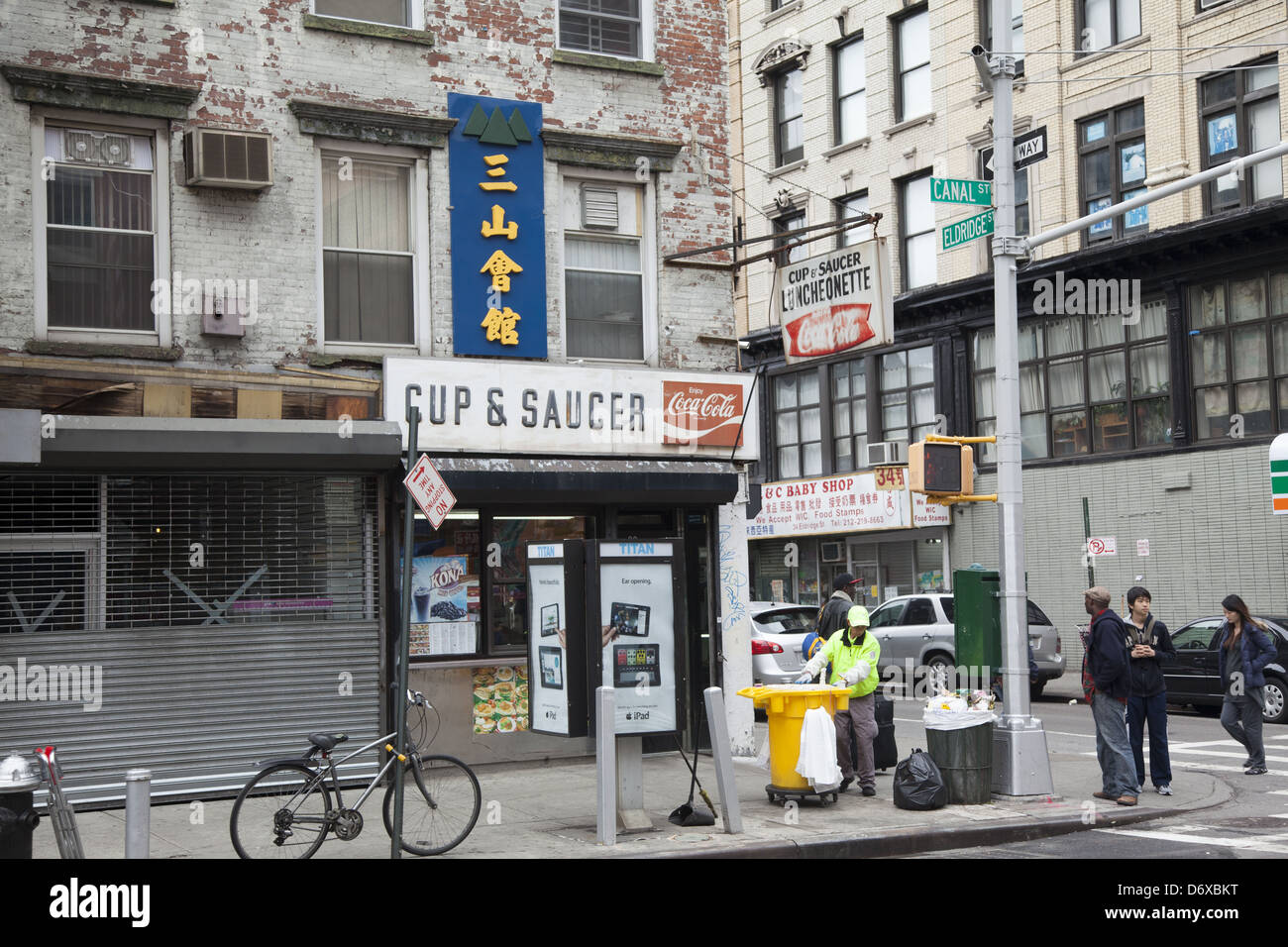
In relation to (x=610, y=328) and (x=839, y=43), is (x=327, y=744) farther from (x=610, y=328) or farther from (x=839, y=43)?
(x=839, y=43)

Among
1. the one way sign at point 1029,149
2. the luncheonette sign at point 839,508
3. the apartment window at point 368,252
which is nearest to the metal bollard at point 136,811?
the apartment window at point 368,252

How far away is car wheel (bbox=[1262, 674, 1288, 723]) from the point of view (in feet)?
60.6

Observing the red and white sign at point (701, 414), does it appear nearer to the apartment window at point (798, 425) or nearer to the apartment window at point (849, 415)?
the apartment window at point (849, 415)

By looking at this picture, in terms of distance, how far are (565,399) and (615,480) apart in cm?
106

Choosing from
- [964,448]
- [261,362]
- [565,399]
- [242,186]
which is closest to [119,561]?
[261,362]

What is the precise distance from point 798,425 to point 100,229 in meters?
25.7

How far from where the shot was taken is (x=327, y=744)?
960 centimetres

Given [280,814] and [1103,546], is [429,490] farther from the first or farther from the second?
[1103,546]

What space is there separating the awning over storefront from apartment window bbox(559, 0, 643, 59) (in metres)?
5.24

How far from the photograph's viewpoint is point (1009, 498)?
12.5 m

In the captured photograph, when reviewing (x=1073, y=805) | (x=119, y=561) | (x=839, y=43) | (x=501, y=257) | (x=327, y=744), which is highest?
(x=839, y=43)

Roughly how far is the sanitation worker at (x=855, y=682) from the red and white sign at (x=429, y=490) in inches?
166

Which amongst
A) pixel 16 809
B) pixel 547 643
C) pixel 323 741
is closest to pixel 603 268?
pixel 547 643

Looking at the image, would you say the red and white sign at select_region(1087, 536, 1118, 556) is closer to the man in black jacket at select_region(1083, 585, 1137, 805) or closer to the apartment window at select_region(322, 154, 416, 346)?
the man in black jacket at select_region(1083, 585, 1137, 805)
